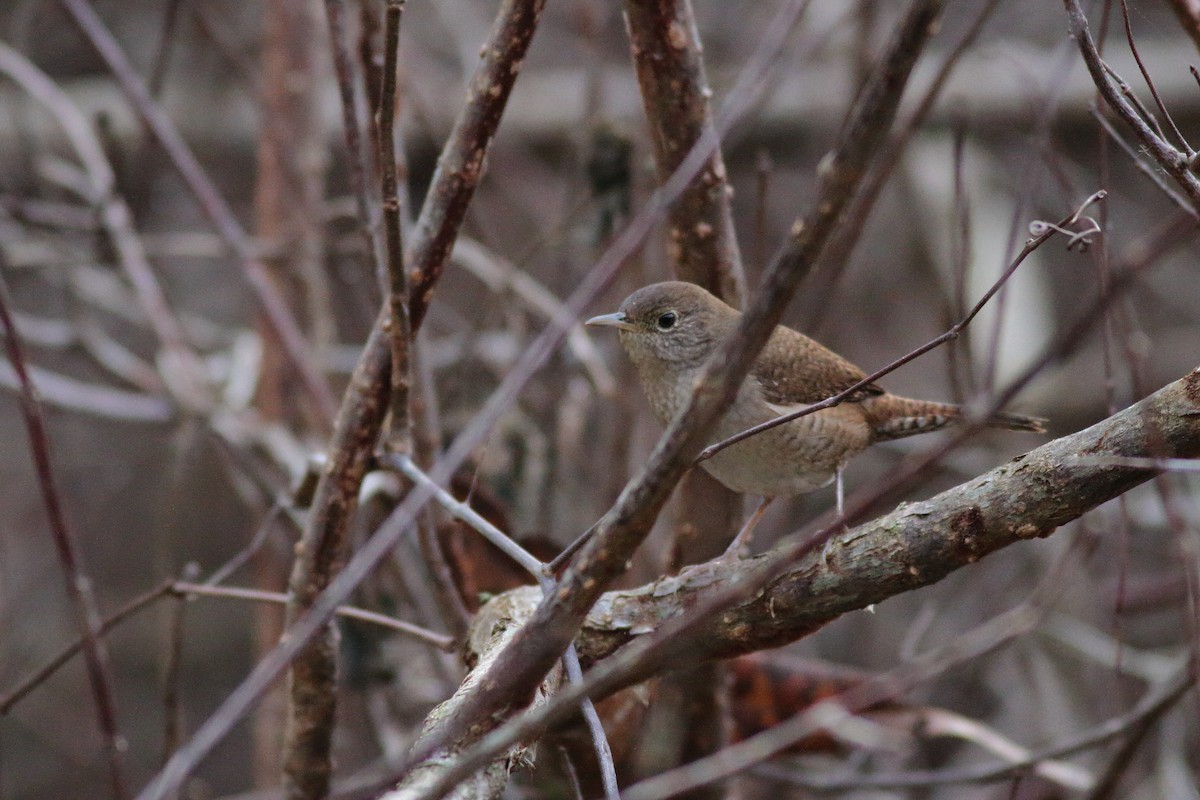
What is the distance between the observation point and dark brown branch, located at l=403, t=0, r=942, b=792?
1174 mm

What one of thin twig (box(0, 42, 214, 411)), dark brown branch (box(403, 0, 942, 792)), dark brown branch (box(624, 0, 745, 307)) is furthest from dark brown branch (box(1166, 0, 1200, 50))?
thin twig (box(0, 42, 214, 411))

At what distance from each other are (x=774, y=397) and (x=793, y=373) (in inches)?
3.3

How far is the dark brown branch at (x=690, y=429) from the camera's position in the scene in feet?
3.85

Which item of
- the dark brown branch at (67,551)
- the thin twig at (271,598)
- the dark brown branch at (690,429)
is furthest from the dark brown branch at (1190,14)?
the dark brown branch at (67,551)

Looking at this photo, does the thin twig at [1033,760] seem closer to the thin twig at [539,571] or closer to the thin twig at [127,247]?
the thin twig at [539,571]

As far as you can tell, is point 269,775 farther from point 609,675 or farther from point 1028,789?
point 609,675

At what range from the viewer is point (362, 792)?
59.4 inches

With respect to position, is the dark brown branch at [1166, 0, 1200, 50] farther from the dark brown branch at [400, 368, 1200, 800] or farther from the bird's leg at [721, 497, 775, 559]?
the bird's leg at [721, 497, 775, 559]

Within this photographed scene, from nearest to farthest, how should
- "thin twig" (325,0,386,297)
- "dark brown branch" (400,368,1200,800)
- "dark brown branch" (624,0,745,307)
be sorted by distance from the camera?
"dark brown branch" (400,368,1200,800)
"thin twig" (325,0,386,297)
"dark brown branch" (624,0,745,307)

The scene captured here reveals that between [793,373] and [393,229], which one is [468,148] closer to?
[393,229]

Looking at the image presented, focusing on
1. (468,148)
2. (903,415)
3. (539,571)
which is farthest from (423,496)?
(903,415)

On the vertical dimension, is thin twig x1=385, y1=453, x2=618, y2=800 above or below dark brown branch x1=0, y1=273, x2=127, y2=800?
below

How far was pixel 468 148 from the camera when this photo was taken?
2.28 m

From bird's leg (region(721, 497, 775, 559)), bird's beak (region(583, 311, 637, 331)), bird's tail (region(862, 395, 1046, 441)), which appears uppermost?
bird's beak (region(583, 311, 637, 331))
